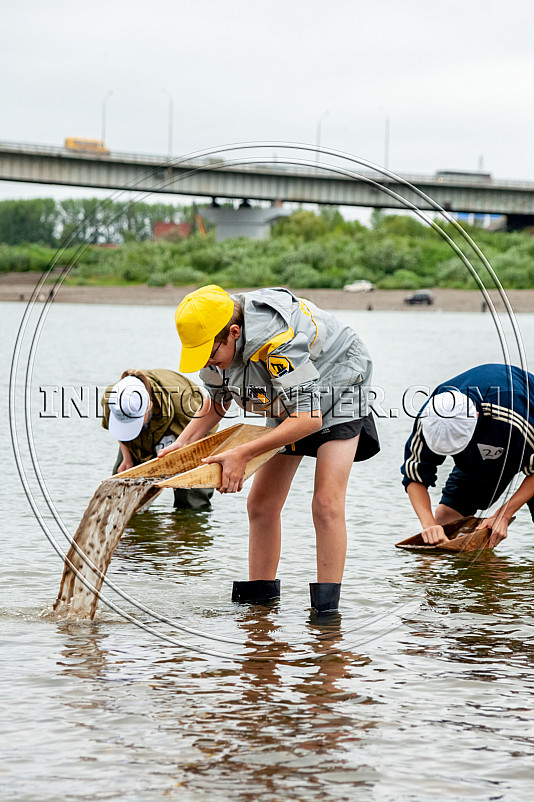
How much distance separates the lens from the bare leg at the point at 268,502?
4.75 metres

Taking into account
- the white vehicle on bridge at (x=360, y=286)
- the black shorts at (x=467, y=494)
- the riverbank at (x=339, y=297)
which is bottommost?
the black shorts at (x=467, y=494)

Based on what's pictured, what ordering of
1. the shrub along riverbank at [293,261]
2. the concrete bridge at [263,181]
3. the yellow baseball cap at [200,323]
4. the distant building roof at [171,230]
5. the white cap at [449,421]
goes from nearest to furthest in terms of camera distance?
the yellow baseball cap at [200,323], the white cap at [449,421], the concrete bridge at [263,181], the shrub along riverbank at [293,261], the distant building roof at [171,230]

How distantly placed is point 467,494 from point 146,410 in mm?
2166

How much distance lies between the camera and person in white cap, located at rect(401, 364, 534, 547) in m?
5.34

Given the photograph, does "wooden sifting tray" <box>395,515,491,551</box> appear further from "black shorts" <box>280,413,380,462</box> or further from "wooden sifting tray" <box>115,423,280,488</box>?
"wooden sifting tray" <box>115,423,280,488</box>

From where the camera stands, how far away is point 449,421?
17.5ft

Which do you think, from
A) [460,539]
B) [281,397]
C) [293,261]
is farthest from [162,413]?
[293,261]

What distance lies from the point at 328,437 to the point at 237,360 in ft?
1.99

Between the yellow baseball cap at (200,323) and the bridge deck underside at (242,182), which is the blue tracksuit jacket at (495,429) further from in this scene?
the bridge deck underside at (242,182)


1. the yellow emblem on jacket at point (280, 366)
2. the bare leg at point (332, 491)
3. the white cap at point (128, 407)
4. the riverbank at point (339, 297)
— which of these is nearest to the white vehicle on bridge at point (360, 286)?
the riverbank at point (339, 297)

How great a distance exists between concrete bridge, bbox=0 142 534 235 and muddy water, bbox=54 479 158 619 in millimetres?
22046

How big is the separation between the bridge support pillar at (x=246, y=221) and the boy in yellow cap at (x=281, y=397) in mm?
39382

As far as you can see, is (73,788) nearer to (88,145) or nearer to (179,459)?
(179,459)


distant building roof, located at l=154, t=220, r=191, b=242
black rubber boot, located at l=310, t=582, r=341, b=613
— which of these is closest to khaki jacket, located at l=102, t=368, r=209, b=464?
black rubber boot, located at l=310, t=582, r=341, b=613
